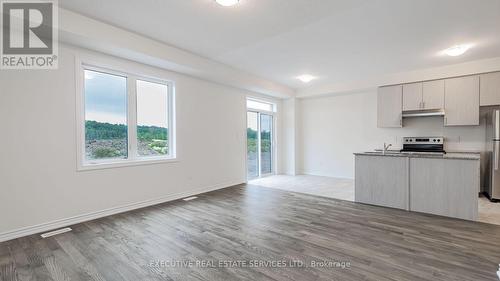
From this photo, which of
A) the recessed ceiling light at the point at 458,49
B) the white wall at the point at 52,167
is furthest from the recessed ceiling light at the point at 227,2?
the recessed ceiling light at the point at 458,49

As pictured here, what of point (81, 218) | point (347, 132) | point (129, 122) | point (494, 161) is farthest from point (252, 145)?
point (494, 161)

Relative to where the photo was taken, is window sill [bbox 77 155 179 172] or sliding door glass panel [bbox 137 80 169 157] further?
sliding door glass panel [bbox 137 80 169 157]

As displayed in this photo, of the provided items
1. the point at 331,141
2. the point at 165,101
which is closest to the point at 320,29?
the point at 165,101

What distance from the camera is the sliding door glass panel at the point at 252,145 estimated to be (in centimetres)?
660

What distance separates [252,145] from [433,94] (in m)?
4.54

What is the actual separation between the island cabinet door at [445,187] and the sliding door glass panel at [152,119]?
4.60 metres

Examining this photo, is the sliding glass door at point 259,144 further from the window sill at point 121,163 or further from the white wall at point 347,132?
the window sill at point 121,163

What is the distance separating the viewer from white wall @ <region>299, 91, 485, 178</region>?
520 cm

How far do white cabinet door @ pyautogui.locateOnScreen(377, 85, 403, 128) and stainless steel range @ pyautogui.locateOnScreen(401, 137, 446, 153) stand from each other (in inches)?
19.0

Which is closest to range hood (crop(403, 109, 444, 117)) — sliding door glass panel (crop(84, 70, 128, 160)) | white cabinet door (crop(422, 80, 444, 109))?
white cabinet door (crop(422, 80, 444, 109))

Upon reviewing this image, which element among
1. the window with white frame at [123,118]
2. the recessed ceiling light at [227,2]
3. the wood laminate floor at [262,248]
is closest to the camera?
the wood laminate floor at [262,248]

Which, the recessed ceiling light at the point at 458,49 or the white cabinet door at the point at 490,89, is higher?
the recessed ceiling light at the point at 458,49

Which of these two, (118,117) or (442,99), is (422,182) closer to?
(442,99)

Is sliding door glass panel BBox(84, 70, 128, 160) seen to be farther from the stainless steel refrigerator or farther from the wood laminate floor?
the stainless steel refrigerator
